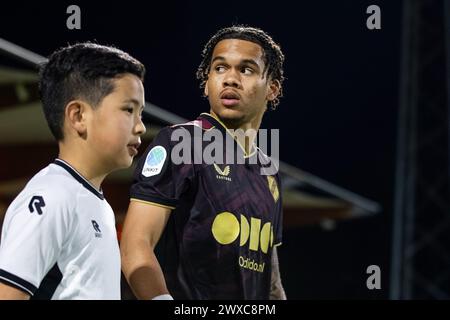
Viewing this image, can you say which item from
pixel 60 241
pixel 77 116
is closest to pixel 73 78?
pixel 77 116

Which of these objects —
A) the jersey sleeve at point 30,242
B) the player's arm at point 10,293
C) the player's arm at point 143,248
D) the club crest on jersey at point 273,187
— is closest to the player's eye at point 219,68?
the club crest on jersey at point 273,187

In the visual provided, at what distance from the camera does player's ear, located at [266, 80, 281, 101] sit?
2.91m

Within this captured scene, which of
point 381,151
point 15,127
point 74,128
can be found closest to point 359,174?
point 381,151

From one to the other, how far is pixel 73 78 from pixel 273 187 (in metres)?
1.00

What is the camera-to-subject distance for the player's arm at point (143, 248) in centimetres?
233

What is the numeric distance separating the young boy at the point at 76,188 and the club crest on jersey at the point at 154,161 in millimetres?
374

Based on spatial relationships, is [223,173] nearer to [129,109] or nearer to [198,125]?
[198,125]

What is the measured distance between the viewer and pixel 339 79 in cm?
1034

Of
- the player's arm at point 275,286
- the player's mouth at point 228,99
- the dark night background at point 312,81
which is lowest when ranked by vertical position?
the player's arm at point 275,286

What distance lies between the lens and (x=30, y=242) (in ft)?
5.97

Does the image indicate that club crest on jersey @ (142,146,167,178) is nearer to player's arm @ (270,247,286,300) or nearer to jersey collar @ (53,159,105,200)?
jersey collar @ (53,159,105,200)

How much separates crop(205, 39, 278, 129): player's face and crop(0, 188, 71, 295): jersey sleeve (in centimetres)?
97

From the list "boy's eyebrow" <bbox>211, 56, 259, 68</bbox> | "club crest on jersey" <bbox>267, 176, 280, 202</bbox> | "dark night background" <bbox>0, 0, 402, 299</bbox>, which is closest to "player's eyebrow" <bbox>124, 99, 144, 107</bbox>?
"boy's eyebrow" <bbox>211, 56, 259, 68</bbox>

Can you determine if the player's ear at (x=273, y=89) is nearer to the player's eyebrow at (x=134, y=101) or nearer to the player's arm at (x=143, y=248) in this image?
the player's arm at (x=143, y=248)
